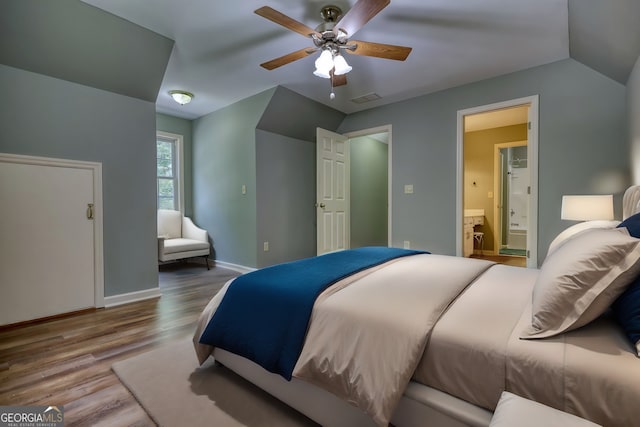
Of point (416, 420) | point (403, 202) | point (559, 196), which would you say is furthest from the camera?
point (403, 202)

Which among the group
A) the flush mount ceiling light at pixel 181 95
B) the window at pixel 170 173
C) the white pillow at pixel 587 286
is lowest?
the white pillow at pixel 587 286

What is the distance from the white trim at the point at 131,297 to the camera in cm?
295

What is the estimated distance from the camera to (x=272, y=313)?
141 cm

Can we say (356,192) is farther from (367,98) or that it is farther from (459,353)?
(459,353)

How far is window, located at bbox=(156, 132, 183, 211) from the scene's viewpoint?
497 centimetres

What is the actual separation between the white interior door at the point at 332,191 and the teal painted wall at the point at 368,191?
2.10 feet

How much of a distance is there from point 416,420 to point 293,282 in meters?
0.78

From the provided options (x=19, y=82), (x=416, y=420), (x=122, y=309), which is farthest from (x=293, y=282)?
(x=19, y=82)

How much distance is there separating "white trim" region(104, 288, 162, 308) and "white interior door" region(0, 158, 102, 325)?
11cm

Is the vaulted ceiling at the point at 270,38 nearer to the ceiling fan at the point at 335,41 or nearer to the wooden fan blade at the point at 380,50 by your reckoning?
the ceiling fan at the point at 335,41

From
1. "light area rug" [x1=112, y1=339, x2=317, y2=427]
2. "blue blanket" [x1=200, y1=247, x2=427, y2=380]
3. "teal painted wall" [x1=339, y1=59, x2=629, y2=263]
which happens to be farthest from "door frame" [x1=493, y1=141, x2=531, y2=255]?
"light area rug" [x1=112, y1=339, x2=317, y2=427]

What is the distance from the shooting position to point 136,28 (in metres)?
2.55

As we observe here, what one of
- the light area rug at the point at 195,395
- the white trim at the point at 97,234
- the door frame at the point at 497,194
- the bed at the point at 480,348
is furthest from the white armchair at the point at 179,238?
the door frame at the point at 497,194

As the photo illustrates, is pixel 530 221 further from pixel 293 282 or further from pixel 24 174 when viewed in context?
pixel 24 174
